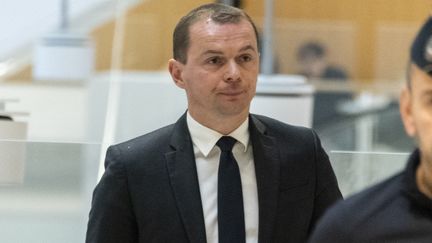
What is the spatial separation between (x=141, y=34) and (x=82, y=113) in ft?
7.69

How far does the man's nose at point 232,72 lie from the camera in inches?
103

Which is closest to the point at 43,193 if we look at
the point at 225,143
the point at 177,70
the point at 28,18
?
the point at 177,70

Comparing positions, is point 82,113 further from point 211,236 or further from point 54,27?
point 211,236

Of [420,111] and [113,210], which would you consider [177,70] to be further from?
[420,111]

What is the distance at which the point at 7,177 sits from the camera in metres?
3.43

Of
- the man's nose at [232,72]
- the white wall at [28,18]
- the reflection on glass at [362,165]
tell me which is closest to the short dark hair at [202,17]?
the man's nose at [232,72]

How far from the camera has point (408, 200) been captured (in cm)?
157

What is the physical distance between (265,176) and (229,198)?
96 millimetres

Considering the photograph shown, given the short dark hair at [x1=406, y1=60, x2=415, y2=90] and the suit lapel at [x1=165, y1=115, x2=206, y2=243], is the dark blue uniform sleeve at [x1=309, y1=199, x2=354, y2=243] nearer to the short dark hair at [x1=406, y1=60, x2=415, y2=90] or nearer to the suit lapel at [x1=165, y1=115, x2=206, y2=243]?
the short dark hair at [x1=406, y1=60, x2=415, y2=90]

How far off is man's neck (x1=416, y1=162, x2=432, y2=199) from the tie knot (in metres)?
1.10

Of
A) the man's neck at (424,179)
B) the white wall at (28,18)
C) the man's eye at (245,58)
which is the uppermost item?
the man's neck at (424,179)

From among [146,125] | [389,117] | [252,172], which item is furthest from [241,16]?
[389,117]

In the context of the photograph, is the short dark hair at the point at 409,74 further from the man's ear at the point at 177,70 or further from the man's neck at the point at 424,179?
the man's ear at the point at 177,70

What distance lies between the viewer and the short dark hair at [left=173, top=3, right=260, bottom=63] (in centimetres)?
271
